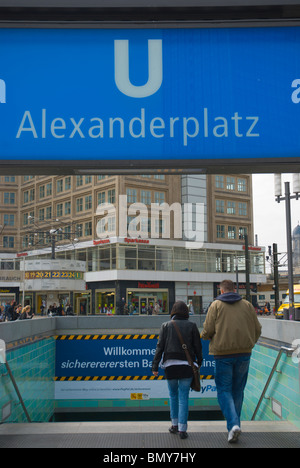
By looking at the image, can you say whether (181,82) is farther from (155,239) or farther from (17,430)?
(155,239)

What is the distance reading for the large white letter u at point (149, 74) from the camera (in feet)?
10.9

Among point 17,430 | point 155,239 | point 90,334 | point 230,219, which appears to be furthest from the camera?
point 230,219

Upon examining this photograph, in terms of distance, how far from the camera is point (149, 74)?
3.34 meters

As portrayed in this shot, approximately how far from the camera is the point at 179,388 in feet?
19.1

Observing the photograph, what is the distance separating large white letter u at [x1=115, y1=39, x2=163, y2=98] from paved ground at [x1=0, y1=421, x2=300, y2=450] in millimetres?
2862

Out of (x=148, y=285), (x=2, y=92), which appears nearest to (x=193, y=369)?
(x=2, y=92)

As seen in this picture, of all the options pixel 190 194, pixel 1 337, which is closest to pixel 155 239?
pixel 190 194

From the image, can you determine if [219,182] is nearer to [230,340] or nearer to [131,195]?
[131,195]

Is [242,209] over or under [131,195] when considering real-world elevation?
under

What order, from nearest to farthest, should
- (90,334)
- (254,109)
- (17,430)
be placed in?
(254,109) → (17,430) → (90,334)

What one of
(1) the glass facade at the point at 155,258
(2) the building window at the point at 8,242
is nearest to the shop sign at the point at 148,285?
(1) the glass facade at the point at 155,258

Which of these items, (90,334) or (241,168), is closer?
(241,168)

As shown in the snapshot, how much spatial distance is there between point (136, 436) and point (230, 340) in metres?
1.32

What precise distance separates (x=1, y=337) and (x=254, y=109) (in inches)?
183
